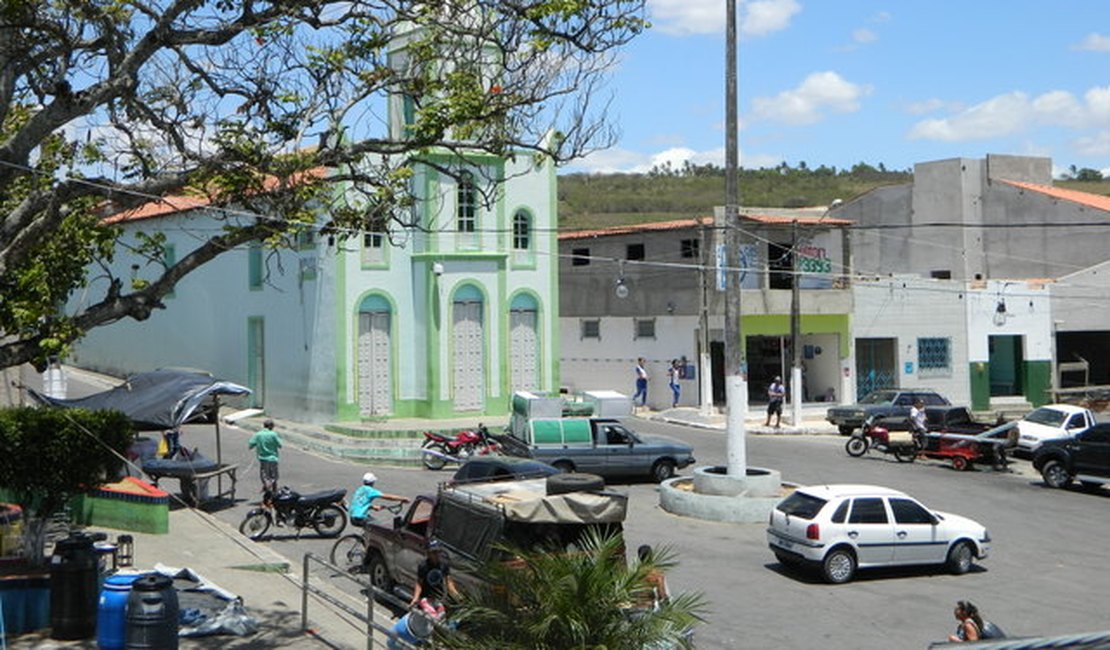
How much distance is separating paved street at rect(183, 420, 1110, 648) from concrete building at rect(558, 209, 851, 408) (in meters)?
12.0

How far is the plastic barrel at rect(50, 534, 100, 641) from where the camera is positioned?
13.1m

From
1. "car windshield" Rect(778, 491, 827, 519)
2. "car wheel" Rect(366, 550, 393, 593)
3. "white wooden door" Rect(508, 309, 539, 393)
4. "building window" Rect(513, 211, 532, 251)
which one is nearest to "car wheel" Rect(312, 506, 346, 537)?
"car wheel" Rect(366, 550, 393, 593)

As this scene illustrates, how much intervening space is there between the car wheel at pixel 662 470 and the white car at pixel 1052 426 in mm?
10435

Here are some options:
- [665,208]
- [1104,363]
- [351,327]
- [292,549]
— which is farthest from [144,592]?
[665,208]

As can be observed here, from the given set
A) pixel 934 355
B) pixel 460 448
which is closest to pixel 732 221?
pixel 460 448

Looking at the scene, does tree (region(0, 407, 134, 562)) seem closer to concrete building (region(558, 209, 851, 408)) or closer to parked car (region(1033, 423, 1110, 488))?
parked car (region(1033, 423, 1110, 488))

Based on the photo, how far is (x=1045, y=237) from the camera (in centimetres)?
5472

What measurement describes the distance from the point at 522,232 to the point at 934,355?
19050 mm

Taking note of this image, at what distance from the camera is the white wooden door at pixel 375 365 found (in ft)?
113

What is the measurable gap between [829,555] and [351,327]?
19.3 m

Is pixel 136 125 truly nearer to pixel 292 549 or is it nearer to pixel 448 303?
pixel 292 549

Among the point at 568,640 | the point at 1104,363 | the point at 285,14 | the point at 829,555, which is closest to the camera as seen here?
the point at 568,640

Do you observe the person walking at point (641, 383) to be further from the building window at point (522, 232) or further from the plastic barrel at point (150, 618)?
the plastic barrel at point (150, 618)

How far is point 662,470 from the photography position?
27.4 m
